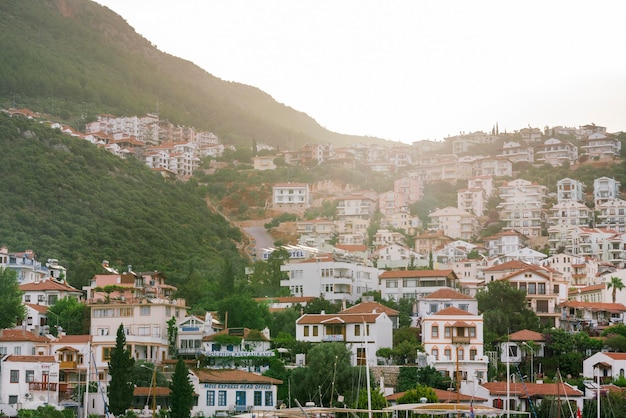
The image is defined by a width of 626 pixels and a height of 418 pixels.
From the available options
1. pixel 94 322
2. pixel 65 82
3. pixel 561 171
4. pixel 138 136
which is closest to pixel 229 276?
pixel 94 322

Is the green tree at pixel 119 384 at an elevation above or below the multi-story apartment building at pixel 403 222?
below

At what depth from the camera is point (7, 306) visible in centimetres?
6462

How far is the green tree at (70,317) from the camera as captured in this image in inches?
2640

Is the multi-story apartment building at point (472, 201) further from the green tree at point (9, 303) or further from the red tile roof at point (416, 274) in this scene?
the green tree at point (9, 303)

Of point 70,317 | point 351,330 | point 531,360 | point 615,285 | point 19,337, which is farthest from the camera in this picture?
point 615,285

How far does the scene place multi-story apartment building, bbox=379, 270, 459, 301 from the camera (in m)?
82.2

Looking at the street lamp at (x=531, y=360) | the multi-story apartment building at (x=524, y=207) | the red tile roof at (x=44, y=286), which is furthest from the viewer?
the multi-story apartment building at (x=524, y=207)

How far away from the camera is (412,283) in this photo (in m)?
82.9

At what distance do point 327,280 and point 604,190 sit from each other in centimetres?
5938

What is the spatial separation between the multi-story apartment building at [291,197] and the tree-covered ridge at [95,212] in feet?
28.7

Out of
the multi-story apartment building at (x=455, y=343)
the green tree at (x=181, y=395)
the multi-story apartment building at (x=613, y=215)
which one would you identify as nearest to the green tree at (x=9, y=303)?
the green tree at (x=181, y=395)

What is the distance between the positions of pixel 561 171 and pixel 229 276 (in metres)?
78.1

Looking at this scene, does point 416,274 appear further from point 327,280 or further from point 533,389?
point 533,389

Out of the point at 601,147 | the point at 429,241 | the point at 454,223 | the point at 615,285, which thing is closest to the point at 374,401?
the point at 615,285
